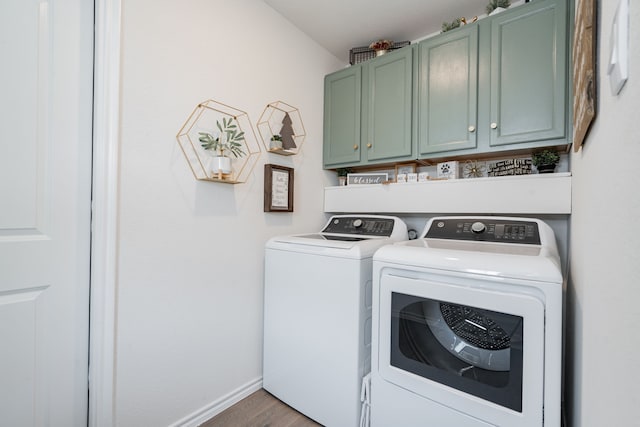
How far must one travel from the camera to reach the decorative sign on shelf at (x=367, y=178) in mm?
2229

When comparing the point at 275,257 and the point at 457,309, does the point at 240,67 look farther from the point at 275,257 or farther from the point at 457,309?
the point at 457,309

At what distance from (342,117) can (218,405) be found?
7.00ft

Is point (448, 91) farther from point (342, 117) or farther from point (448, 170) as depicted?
point (342, 117)

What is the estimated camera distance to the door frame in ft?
4.02

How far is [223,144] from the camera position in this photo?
1630 millimetres

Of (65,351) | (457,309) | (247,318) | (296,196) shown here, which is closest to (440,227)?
(457,309)

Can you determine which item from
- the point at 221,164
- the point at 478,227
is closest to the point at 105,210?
the point at 221,164

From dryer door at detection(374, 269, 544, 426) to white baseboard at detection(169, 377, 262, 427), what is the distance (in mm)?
957

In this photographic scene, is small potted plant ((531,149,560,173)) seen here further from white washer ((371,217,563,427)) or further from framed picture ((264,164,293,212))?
framed picture ((264,164,293,212))

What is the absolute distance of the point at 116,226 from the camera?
125 cm

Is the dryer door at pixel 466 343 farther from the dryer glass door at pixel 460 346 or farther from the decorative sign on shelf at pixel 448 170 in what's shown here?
the decorative sign on shelf at pixel 448 170

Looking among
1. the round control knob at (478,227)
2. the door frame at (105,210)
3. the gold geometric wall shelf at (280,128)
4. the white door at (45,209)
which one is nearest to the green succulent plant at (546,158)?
the round control knob at (478,227)

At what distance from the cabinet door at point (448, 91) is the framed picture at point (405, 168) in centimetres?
26

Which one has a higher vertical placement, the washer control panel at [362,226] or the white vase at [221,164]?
the white vase at [221,164]
